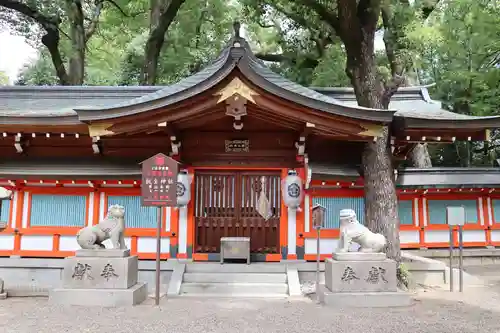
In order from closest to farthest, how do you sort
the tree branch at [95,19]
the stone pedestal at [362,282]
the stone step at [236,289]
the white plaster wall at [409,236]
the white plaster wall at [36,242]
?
the stone pedestal at [362,282]
the stone step at [236,289]
the white plaster wall at [36,242]
the white plaster wall at [409,236]
the tree branch at [95,19]

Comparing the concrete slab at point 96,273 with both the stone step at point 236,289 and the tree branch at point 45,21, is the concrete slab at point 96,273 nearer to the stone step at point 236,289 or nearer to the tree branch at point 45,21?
the stone step at point 236,289

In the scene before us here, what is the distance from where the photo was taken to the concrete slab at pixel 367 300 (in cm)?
642

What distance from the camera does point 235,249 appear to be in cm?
816

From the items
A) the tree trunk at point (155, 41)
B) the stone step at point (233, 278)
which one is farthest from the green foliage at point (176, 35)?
the stone step at point (233, 278)

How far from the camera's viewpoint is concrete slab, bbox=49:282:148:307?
634 cm

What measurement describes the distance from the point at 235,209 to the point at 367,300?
11.2 ft

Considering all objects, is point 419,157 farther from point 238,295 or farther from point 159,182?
point 159,182

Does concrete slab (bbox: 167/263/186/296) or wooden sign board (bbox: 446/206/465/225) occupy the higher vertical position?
wooden sign board (bbox: 446/206/465/225)

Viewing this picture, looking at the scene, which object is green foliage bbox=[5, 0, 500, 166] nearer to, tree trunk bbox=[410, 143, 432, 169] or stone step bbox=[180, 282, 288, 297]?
tree trunk bbox=[410, 143, 432, 169]

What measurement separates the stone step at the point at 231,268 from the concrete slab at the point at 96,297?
5.68 feet

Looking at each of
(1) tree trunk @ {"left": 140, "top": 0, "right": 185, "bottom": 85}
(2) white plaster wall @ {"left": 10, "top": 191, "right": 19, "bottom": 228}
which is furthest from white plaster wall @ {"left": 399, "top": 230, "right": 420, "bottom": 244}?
(1) tree trunk @ {"left": 140, "top": 0, "right": 185, "bottom": 85}

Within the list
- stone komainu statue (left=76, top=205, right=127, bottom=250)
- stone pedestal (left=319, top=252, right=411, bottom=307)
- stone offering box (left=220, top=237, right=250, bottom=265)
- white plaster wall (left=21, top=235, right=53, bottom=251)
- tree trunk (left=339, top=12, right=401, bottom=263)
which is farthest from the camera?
white plaster wall (left=21, top=235, right=53, bottom=251)

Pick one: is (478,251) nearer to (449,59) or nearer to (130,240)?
(130,240)

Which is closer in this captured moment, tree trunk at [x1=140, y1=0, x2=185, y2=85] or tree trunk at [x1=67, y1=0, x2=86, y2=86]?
tree trunk at [x1=140, y1=0, x2=185, y2=85]
